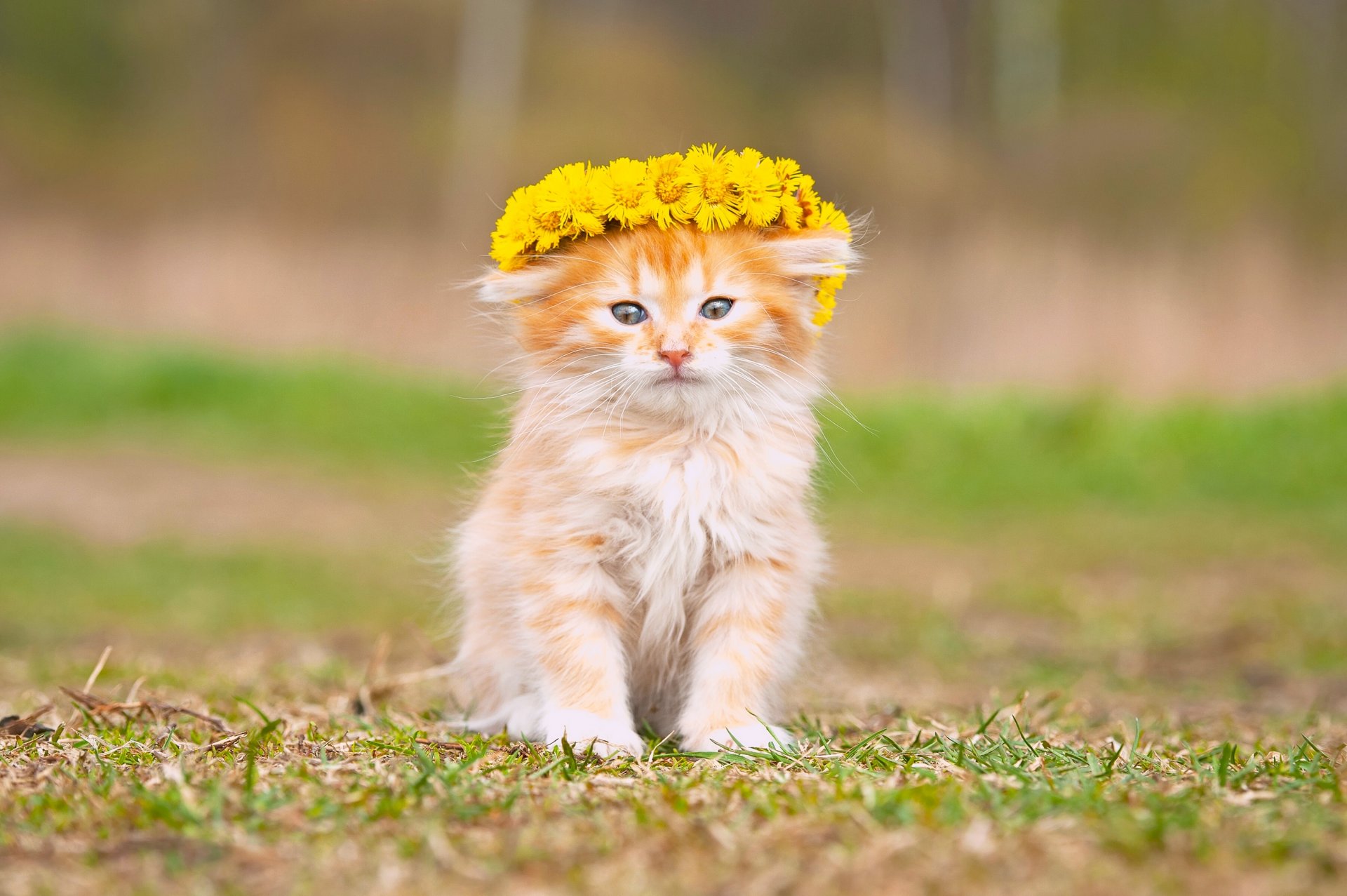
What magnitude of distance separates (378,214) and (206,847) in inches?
474

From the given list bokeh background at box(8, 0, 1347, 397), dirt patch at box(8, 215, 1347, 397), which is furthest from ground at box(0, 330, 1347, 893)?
bokeh background at box(8, 0, 1347, 397)

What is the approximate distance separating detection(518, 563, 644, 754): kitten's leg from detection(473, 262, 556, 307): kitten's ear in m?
0.75

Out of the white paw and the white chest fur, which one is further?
the white chest fur

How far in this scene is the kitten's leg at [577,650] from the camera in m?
2.98

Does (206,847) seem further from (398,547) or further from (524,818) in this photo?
(398,547)

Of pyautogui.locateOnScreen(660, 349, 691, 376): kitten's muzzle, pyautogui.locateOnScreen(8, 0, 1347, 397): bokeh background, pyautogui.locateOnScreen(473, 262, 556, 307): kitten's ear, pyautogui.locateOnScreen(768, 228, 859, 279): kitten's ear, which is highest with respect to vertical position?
pyautogui.locateOnScreen(8, 0, 1347, 397): bokeh background

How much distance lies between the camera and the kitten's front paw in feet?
9.43

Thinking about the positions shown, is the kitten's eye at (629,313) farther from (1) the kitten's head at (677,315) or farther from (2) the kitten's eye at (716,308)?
(2) the kitten's eye at (716,308)

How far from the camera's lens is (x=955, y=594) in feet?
23.9

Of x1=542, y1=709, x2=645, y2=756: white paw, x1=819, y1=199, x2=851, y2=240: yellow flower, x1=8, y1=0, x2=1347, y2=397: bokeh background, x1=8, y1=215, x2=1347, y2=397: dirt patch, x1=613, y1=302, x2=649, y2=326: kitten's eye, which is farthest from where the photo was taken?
x1=8, y1=0, x2=1347, y2=397: bokeh background

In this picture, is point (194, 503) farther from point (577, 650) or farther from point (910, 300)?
point (577, 650)

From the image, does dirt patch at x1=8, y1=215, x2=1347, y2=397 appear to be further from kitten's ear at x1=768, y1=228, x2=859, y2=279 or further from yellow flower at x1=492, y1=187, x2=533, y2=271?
yellow flower at x1=492, y1=187, x2=533, y2=271

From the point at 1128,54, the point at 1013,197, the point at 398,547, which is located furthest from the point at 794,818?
the point at 1128,54

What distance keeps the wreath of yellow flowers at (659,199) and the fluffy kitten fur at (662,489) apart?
1.8 inches
